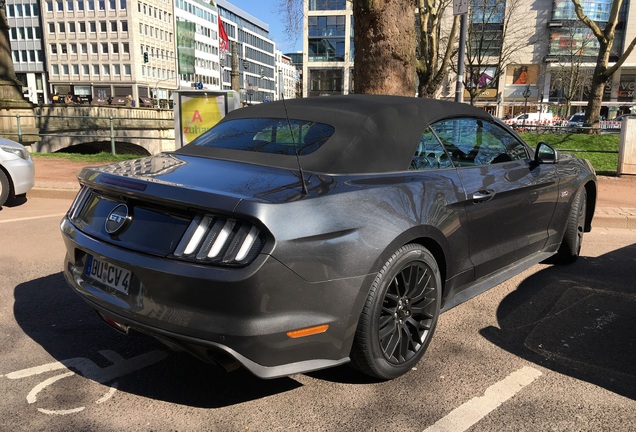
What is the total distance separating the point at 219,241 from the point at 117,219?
27.2 inches

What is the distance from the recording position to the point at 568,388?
9.63ft

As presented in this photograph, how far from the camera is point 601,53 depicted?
20.8 metres

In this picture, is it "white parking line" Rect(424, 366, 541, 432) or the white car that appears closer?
"white parking line" Rect(424, 366, 541, 432)

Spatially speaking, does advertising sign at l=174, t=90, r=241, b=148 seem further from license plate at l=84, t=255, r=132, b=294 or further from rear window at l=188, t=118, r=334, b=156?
license plate at l=84, t=255, r=132, b=294

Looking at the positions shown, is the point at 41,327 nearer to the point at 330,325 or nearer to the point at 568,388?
the point at 330,325

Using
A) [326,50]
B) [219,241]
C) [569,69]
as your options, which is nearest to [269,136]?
[219,241]

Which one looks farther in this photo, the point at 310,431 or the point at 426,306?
the point at 426,306

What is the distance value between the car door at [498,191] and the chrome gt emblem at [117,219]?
79.8 inches

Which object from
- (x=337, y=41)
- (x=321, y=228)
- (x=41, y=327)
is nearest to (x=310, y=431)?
(x=321, y=228)

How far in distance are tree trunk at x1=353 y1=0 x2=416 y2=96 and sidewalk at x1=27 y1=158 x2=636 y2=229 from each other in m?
3.94

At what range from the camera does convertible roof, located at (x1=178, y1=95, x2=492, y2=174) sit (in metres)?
2.98

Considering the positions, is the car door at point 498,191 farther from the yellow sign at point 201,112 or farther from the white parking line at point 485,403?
the yellow sign at point 201,112

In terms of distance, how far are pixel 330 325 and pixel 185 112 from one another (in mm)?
9181

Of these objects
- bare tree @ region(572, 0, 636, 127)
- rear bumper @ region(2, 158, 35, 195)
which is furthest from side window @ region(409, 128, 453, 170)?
bare tree @ region(572, 0, 636, 127)
